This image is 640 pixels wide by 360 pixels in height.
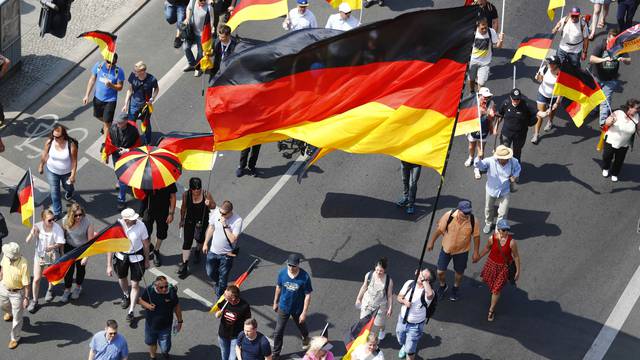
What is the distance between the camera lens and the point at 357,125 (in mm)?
16922

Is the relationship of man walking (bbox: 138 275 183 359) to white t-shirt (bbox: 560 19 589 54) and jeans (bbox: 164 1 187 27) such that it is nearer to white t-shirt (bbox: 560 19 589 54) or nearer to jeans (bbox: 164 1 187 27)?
jeans (bbox: 164 1 187 27)

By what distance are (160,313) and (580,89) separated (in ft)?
27.4

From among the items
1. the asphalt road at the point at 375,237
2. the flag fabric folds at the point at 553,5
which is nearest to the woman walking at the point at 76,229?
the asphalt road at the point at 375,237

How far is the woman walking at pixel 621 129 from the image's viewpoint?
860 inches

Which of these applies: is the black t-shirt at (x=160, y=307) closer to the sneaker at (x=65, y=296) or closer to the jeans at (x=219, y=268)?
the jeans at (x=219, y=268)

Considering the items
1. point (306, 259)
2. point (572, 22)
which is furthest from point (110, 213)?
point (572, 22)

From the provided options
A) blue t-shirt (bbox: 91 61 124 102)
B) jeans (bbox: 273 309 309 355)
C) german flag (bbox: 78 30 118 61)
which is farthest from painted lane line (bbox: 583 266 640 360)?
german flag (bbox: 78 30 118 61)

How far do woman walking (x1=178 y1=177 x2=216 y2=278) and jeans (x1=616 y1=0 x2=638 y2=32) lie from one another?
32.5ft

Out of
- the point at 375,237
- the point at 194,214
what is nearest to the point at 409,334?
the point at 375,237

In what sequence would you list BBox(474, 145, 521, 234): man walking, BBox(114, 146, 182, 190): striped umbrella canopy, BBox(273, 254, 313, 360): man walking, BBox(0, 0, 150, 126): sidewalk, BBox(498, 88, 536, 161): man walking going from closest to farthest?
BBox(273, 254, 313, 360): man walking, BBox(114, 146, 182, 190): striped umbrella canopy, BBox(474, 145, 521, 234): man walking, BBox(498, 88, 536, 161): man walking, BBox(0, 0, 150, 126): sidewalk

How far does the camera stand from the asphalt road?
771 inches

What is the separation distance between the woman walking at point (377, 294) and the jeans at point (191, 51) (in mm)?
7613

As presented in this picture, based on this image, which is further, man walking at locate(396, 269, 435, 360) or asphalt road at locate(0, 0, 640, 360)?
asphalt road at locate(0, 0, 640, 360)

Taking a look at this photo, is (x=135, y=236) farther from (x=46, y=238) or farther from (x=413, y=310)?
(x=413, y=310)
